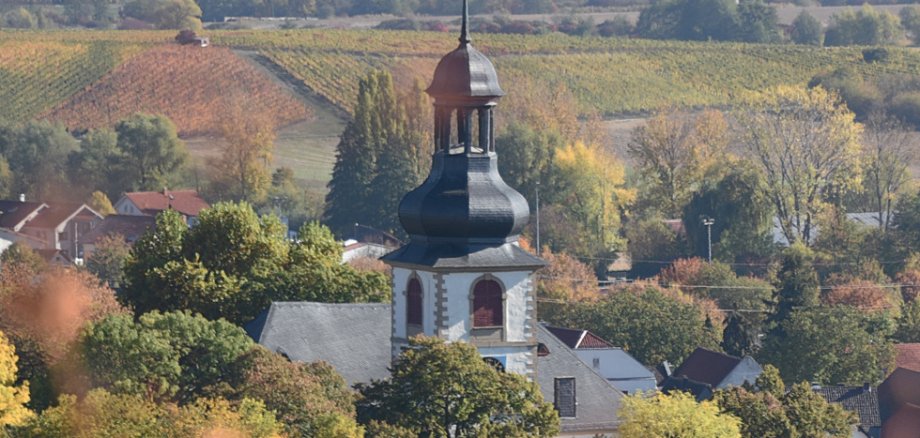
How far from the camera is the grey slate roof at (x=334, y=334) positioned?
6894 cm

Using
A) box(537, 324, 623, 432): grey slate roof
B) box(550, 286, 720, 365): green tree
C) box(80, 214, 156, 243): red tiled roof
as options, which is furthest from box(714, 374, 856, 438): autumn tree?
box(80, 214, 156, 243): red tiled roof

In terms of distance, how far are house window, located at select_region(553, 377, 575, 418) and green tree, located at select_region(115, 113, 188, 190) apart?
8462cm

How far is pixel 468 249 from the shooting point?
218ft

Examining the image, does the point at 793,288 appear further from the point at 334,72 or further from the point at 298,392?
the point at 334,72

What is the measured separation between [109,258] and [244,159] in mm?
32787

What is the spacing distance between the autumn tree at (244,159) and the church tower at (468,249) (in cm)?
8253

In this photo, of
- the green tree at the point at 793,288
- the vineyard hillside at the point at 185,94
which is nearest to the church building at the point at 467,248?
the green tree at the point at 793,288

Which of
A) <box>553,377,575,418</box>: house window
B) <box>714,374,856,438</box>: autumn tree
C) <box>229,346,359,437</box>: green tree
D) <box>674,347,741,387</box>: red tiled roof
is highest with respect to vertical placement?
<box>229,346,359,437</box>: green tree

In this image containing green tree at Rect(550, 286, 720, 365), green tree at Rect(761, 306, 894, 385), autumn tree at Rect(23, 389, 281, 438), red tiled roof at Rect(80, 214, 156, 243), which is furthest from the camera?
red tiled roof at Rect(80, 214, 156, 243)

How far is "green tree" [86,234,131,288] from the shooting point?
120 meters

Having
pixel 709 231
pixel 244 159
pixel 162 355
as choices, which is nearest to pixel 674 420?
pixel 162 355

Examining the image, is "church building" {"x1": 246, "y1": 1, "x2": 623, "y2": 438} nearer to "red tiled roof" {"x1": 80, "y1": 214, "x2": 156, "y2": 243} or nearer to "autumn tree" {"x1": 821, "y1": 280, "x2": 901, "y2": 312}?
"autumn tree" {"x1": 821, "y1": 280, "x2": 901, "y2": 312}

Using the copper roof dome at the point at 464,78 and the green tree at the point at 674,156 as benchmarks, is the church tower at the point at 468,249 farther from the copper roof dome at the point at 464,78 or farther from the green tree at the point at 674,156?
the green tree at the point at 674,156

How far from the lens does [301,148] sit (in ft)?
549
